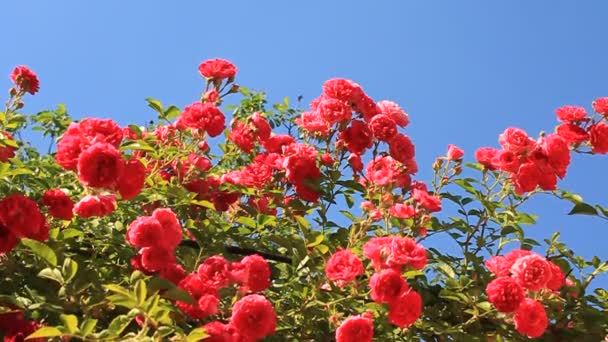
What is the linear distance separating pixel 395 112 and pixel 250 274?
3.52ft

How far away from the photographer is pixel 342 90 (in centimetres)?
318

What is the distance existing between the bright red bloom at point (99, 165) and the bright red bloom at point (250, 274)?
0.41 m

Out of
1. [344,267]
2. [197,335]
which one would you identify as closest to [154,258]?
[197,335]

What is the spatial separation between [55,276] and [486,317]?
1.34m

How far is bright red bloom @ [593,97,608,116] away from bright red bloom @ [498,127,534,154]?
1.11 ft

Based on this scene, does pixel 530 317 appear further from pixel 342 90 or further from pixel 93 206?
pixel 93 206

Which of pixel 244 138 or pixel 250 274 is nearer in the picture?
pixel 250 274

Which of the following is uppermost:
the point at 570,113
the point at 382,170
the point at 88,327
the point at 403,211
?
the point at 570,113

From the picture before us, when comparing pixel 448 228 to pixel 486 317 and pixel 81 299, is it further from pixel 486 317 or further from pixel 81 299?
pixel 81 299

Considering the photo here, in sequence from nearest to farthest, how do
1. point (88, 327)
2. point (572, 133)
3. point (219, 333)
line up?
point (88, 327) < point (219, 333) < point (572, 133)

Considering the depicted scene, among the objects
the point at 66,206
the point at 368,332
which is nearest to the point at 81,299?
the point at 66,206

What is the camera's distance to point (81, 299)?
7.55 feet

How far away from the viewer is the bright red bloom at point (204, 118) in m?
3.00

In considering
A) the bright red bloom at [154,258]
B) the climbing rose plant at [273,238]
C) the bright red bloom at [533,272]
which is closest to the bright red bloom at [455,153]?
the climbing rose plant at [273,238]
